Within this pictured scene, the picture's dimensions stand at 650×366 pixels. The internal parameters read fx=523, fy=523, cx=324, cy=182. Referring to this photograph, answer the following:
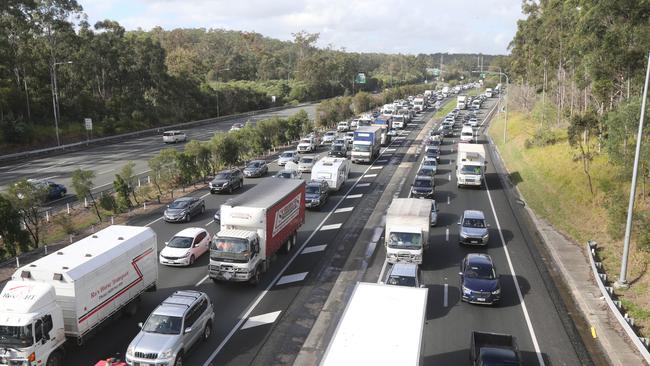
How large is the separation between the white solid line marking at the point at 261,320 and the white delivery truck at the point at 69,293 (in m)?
4.45

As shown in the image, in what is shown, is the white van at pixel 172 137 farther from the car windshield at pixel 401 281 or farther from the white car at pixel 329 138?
the car windshield at pixel 401 281

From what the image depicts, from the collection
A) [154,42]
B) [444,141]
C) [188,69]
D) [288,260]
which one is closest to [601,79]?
[288,260]

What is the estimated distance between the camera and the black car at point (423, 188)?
3825 centimetres

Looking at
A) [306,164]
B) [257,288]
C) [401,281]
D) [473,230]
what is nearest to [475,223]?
[473,230]

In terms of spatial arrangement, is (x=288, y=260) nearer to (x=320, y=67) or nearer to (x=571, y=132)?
(x=571, y=132)

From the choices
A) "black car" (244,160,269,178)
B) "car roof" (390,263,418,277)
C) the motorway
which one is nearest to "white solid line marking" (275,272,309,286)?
"car roof" (390,263,418,277)

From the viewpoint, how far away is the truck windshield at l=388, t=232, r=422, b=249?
2511 cm

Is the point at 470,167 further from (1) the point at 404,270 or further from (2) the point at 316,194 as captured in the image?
(1) the point at 404,270

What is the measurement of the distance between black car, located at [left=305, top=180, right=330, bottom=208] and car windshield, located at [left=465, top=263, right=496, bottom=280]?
15.2m

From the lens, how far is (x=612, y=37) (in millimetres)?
33406

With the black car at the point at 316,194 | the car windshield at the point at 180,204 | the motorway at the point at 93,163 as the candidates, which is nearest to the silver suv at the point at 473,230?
the black car at the point at 316,194

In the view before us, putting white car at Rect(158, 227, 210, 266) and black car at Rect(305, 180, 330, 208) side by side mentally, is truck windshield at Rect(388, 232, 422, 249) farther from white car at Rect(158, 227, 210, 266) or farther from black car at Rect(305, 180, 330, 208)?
black car at Rect(305, 180, 330, 208)

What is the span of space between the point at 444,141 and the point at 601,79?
119 feet

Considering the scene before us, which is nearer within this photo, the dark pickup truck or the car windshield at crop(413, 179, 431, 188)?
the dark pickup truck
